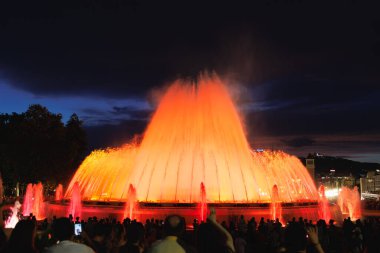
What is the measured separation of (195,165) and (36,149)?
30655 mm

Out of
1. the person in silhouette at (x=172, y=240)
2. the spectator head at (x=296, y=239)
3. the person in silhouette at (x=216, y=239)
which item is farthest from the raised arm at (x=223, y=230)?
the spectator head at (x=296, y=239)

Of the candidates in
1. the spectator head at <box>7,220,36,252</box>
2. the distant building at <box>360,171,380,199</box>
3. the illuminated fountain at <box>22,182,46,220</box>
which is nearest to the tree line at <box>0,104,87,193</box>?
the illuminated fountain at <box>22,182,46,220</box>

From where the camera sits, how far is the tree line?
5300cm

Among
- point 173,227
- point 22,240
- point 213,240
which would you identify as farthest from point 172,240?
point 22,240

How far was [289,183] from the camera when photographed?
32406mm

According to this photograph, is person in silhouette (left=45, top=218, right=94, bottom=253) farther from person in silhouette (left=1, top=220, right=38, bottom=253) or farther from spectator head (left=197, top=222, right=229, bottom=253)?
spectator head (left=197, top=222, right=229, bottom=253)

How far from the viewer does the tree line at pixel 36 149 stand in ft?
174

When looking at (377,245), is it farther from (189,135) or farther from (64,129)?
(64,129)

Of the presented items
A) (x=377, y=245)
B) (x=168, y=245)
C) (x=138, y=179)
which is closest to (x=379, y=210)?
(x=138, y=179)

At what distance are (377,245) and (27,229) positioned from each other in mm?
6420

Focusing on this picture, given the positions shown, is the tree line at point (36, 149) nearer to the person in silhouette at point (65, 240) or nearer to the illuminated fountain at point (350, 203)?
the illuminated fountain at point (350, 203)

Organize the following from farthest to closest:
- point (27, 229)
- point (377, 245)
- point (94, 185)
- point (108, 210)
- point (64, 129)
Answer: point (64, 129)
point (94, 185)
point (108, 210)
point (377, 245)
point (27, 229)

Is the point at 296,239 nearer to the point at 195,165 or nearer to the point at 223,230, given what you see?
the point at 223,230

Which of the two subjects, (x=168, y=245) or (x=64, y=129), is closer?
(x=168, y=245)
